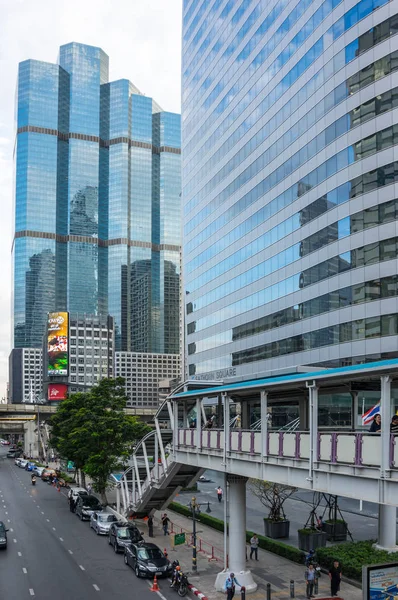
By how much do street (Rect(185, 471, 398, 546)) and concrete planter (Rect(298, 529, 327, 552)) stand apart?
11.5ft

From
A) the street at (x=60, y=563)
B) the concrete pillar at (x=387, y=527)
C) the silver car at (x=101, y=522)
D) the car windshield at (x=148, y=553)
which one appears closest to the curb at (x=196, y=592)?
the street at (x=60, y=563)

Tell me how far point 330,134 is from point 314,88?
221 inches

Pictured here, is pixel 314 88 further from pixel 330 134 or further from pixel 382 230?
pixel 382 230

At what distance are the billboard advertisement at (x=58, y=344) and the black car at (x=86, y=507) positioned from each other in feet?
290

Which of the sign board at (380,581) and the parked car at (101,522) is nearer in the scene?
the sign board at (380,581)

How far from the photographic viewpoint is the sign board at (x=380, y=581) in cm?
2205

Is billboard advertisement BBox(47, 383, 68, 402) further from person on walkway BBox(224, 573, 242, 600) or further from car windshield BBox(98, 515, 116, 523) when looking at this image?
person on walkway BBox(224, 573, 242, 600)

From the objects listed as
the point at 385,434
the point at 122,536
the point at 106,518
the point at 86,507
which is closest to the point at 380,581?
the point at 385,434

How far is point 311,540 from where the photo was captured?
3788 cm

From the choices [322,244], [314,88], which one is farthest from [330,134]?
[322,244]

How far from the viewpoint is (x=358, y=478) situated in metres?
19.9

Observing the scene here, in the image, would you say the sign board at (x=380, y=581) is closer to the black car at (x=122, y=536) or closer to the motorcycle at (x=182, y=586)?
the motorcycle at (x=182, y=586)

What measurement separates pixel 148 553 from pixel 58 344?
11567cm

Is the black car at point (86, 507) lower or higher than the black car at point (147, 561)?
lower
